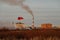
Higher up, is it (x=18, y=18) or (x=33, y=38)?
(x=18, y=18)

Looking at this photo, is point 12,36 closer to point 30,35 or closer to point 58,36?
point 30,35

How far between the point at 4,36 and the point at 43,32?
0.88 m

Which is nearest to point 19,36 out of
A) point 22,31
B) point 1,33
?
point 22,31

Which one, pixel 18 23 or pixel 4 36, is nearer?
pixel 4 36

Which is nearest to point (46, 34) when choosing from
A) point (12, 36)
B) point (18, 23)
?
point (12, 36)

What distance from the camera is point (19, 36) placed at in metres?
4.39

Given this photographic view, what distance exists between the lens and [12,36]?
4.39 meters

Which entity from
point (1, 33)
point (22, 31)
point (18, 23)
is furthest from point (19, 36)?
point (18, 23)

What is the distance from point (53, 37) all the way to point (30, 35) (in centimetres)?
52

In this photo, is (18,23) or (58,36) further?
(18,23)

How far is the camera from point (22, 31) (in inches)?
176

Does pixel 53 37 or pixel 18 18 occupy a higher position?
pixel 18 18

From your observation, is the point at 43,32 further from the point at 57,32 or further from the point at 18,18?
the point at 18,18

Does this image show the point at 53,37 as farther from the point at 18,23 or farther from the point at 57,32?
the point at 18,23
